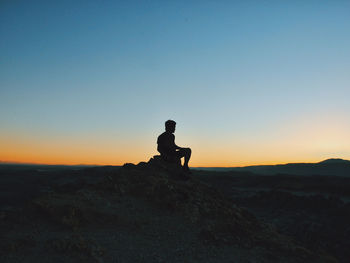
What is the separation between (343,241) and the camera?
1441 centimetres

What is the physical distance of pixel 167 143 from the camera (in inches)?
478

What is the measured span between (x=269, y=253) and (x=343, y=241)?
27.5 feet

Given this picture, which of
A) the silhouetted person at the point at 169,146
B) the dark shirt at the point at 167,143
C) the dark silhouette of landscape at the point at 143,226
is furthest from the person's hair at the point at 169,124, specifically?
the dark silhouette of landscape at the point at 143,226

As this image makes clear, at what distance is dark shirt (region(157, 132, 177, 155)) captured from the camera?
12.1 meters

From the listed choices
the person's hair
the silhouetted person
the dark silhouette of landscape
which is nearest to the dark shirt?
the silhouetted person

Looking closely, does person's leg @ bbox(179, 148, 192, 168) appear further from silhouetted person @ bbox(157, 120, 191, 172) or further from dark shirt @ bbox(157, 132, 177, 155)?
dark shirt @ bbox(157, 132, 177, 155)

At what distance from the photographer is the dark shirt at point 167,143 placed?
12141mm

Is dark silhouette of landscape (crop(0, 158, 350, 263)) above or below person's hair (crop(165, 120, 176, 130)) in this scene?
below

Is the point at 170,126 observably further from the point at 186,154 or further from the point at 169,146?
the point at 186,154

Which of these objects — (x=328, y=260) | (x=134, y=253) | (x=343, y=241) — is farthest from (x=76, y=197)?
(x=343, y=241)

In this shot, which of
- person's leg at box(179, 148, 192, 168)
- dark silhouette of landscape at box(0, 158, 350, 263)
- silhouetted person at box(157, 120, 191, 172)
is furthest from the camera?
silhouetted person at box(157, 120, 191, 172)

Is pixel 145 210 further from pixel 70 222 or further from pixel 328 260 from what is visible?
pixel 328 260

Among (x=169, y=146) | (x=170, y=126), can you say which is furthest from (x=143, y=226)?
(x=170, y=126)

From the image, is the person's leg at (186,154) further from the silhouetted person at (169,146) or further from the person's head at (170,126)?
the person's head at (170,126)
